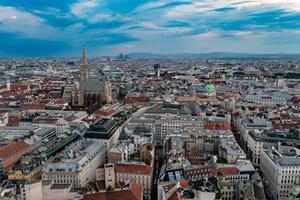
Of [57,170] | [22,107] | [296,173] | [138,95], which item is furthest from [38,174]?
[138,95]

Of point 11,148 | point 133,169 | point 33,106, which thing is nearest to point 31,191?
point 133,169

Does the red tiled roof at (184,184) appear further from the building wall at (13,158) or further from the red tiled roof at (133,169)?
the building wall at (13,158)

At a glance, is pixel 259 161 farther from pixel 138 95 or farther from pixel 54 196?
pixel 138 95

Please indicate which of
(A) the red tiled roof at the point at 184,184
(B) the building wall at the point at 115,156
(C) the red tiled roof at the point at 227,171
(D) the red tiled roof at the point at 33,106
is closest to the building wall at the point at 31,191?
(B) the building wall at the point at 115,156

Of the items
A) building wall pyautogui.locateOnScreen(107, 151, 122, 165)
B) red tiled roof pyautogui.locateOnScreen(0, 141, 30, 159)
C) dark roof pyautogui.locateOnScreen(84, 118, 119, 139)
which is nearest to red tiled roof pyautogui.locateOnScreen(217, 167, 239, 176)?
building wall pyautogui.locateOnScreen(107, 151, 122, 165)

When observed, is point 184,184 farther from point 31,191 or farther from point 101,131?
point 101,131

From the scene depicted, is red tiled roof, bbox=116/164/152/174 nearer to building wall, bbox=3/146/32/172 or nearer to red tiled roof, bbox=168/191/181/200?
red tiled roof, bbox=168/191/181/200
